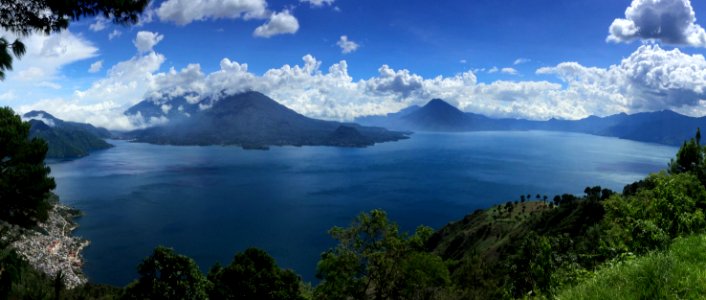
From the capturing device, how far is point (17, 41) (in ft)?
37.1

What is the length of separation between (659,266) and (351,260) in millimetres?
20573

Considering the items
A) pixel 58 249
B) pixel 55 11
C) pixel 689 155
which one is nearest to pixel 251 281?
pixel 55 11

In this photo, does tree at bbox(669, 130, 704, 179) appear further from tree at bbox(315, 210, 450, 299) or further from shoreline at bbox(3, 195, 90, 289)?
shoreline at bbox(3, 195, 90, 289)

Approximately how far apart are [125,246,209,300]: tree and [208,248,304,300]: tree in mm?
11950

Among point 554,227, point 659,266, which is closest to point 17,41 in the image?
point 659,266

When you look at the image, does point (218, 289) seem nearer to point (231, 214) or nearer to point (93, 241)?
point (93, 241)

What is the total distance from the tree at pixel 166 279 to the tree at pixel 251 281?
11950mm

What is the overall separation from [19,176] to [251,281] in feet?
88.6

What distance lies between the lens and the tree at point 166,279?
121ft

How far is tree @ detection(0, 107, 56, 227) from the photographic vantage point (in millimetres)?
31406

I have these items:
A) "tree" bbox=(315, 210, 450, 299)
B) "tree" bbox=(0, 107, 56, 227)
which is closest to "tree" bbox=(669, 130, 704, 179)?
"tree" bbox=(315, 210, 450, 299)

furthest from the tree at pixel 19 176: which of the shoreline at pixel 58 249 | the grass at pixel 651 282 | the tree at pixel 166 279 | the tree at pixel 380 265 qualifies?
the shoreline at pixel 58 249

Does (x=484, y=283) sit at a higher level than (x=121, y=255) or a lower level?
higher

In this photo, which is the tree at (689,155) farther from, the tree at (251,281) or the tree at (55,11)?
the tree at (55,11)
